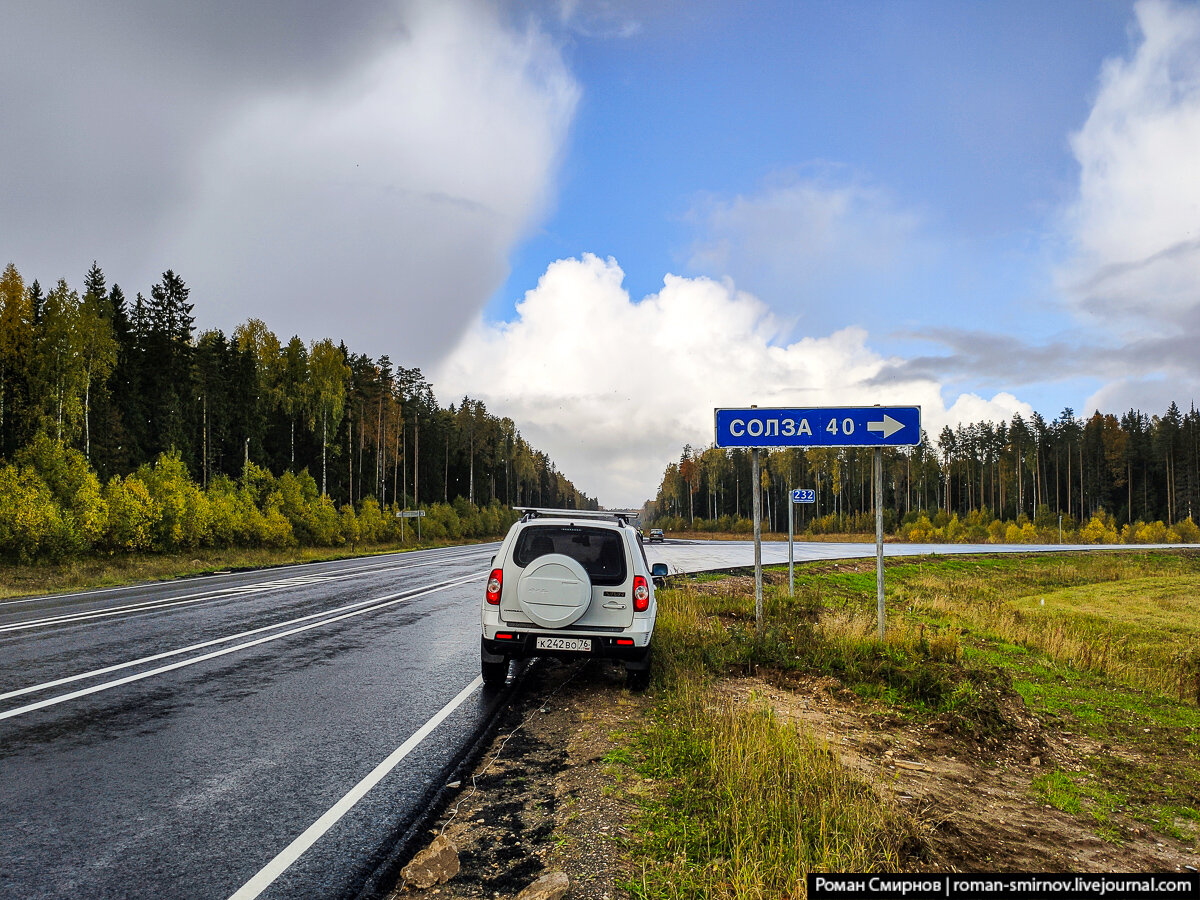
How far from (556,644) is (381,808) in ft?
9.34

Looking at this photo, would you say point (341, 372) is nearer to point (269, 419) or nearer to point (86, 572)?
point (269, 419)

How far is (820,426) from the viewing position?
9.91 metres

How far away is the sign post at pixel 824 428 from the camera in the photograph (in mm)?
9664

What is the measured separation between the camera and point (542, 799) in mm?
4457

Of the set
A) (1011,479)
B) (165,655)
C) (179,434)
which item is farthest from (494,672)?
(1011,479)

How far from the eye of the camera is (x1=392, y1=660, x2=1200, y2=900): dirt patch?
3660 mm

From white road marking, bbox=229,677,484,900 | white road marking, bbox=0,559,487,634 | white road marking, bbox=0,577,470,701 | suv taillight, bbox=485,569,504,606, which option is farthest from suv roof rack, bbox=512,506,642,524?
white road marking, bbox=0,559,487,634

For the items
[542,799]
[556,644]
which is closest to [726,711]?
[556,644]

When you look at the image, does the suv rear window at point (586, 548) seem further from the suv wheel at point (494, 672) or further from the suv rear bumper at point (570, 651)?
the suv wheel at point (494, 672)

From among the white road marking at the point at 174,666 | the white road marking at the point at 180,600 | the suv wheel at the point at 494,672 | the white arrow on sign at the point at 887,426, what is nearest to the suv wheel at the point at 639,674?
the suv wheel at the point at 494,672

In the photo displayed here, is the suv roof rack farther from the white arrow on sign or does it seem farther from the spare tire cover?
the white arrow on sign

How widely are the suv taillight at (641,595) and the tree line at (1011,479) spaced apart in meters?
74.1

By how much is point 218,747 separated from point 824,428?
819cm

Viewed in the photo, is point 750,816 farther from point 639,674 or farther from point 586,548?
point 586,548
